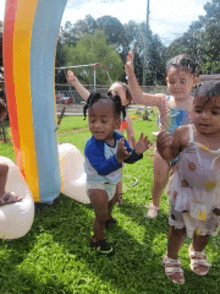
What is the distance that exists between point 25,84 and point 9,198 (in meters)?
1.14

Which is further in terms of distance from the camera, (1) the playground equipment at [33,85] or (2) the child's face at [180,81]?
(1) the playground equipment at [33,85]

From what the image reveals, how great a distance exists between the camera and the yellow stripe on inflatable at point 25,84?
7.86 feet

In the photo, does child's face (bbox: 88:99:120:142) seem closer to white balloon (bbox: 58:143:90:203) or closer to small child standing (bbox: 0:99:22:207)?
small child standing (bbox: 0:99:22:207)

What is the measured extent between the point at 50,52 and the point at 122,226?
6.57 ft

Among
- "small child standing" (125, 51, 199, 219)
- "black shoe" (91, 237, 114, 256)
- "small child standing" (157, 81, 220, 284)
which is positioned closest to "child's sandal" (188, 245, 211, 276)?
"small child standing" (157, 81, 220, 284)

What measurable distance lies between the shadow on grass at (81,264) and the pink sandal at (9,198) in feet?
1.29

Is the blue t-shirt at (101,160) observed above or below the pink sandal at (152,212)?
above

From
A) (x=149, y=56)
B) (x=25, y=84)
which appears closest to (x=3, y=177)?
(x=25, y=84)

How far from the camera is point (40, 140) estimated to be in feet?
8.79

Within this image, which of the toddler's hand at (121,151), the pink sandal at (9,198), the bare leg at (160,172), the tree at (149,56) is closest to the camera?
the toddler's hand at (121,151)

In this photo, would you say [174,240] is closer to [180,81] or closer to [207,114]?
[207,114]

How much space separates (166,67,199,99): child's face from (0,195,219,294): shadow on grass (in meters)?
1.45

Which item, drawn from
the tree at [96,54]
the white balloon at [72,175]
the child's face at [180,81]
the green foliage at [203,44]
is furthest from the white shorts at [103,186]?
the tree at [96,54]

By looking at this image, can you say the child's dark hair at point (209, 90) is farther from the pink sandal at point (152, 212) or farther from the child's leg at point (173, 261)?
the pink sandal at point (152, 212)
